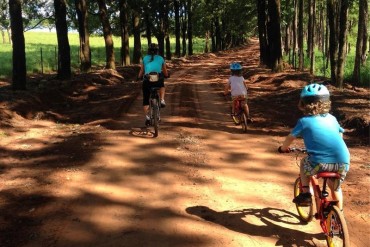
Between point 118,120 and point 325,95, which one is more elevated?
point 325,95

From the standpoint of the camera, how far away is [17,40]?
48.6 feet

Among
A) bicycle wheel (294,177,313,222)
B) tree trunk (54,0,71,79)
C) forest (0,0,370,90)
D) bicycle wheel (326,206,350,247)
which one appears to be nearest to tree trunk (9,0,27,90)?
forest (0,0,370,90)

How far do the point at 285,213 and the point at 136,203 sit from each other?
209cm

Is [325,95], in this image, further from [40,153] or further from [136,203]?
[40,153]

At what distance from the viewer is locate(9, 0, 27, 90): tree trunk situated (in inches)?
579

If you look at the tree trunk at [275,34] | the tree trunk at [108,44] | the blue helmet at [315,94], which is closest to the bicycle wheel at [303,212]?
the blue helmet at [315,94]

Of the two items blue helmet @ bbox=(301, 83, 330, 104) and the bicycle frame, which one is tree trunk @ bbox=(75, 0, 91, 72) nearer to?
blue helmet @ bbox=(301, 83, 330, 104)

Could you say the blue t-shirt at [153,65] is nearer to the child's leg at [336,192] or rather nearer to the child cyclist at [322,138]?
the child cyclist at [322,138]

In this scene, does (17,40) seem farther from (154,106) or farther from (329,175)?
(329,175)

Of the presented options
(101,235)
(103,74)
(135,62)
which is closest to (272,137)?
(101,235)

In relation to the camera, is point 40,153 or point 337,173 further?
point 40,153

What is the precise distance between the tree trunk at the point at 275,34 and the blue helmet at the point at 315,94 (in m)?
19.0

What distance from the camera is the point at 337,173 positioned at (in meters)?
4.48

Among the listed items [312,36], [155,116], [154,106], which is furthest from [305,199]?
[312,36]
